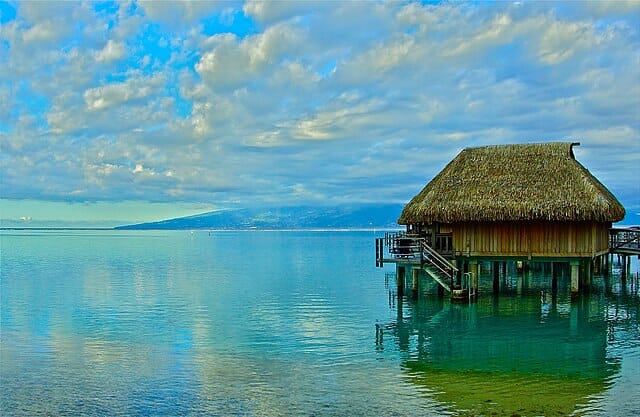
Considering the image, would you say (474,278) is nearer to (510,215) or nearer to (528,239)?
(528,239)

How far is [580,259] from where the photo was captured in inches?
1034

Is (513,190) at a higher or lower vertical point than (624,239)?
higher

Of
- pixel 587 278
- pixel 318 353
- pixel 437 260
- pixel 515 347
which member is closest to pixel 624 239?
pixel 587 278

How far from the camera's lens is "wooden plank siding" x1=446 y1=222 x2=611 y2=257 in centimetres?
2622

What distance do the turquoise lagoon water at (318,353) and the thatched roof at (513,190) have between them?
382 centimetres

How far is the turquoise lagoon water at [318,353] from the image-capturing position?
1335 cm

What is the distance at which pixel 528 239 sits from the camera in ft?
87.2

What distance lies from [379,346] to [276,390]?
5.68 m

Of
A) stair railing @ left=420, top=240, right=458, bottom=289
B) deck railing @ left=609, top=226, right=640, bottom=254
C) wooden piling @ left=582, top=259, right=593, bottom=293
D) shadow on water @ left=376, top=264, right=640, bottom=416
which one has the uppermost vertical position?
deck railing @ left=609, top=226, right=640, bottom=254

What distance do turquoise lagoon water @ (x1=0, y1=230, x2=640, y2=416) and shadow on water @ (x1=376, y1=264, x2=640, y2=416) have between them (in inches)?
2.3

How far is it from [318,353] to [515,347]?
581 cm

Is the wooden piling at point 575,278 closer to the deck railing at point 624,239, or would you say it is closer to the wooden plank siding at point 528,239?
the wooden plank siding at point 528,239

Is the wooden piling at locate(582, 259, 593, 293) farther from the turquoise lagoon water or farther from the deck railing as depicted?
the deck railing

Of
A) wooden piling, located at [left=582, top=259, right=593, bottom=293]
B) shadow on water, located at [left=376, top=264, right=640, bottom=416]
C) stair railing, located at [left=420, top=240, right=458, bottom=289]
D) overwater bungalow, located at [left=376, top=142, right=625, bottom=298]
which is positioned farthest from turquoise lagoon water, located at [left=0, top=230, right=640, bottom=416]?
overwater bungalow, located at [left=376, top=142, right=625, bottom=298]
